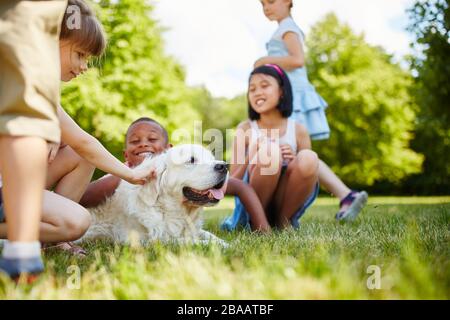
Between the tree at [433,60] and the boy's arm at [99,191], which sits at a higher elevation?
the tree at [433,60]

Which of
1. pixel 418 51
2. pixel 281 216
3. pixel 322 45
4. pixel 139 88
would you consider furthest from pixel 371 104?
pixel 281 216

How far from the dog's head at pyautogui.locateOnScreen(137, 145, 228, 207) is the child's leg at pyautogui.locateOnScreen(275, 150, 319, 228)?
101cm

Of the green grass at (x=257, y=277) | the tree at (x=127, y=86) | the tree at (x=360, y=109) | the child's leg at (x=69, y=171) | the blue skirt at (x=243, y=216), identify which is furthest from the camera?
the tree at (x=360, y=109)

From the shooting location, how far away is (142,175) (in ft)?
10.4

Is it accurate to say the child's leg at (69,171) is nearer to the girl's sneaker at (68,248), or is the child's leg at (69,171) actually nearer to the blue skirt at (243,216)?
the girl's sneaker at (68,248)

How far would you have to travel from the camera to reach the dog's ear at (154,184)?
11.0ft

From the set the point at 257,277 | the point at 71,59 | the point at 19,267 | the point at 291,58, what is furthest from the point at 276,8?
the point at 19,267

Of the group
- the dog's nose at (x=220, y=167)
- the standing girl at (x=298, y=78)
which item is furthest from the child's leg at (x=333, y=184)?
the dog's nose at (x=220, y=167)

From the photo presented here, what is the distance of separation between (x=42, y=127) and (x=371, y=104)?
979 inches

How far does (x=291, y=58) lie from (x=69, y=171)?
110 inches

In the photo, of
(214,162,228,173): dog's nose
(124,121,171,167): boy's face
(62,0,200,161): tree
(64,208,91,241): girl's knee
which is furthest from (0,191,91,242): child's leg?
(62,0,200,161): tree

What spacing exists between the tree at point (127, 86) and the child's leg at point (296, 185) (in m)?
12.4

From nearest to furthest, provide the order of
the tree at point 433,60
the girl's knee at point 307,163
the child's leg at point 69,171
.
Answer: the child's leg at point 69,171 < the girl's knee at point 307,163 < the tree at point 433,60

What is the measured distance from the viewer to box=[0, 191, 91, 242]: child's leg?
261cm
